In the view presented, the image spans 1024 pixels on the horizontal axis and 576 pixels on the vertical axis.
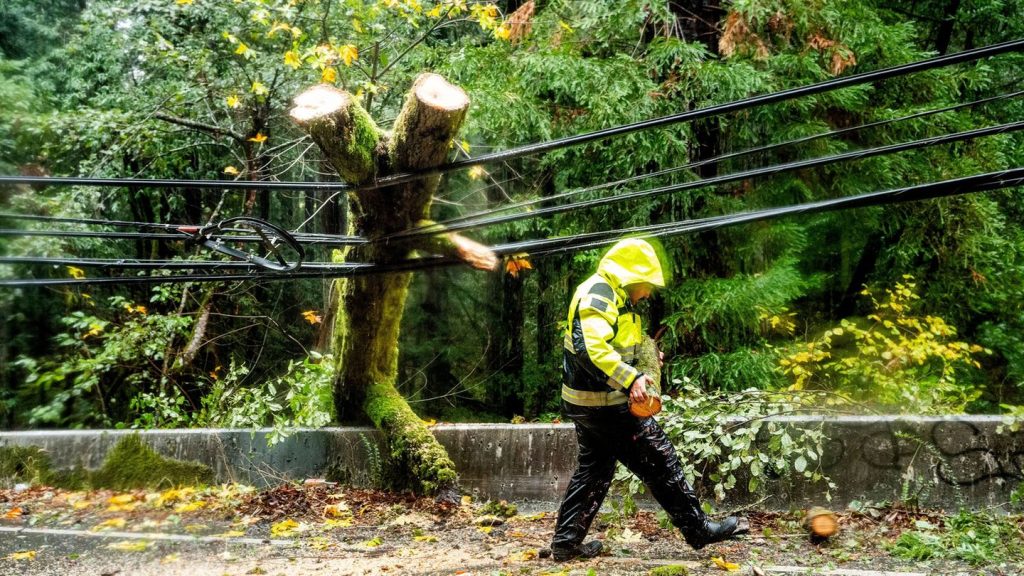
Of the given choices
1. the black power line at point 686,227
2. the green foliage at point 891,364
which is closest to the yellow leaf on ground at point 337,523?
the black power line at point 686,227

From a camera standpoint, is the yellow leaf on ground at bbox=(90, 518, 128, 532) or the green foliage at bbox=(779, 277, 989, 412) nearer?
the yellow leaf on ground at bbox=(90, 518, 128, 532)

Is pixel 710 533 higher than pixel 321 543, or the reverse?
pixel 710 533

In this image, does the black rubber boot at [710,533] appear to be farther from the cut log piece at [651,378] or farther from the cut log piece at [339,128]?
the cut log piece at [339,128]

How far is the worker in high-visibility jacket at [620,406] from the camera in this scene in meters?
4.59

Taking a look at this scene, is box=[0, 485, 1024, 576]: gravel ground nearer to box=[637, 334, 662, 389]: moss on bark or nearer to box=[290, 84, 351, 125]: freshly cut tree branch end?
box=[637, 334, 662, 389]: moss on bark

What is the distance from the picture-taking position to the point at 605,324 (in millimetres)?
4480


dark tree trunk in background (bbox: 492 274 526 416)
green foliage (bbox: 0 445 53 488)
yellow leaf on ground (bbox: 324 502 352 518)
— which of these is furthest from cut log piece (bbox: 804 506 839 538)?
dark tree trunk in background (bbox: 492 274 526 416)

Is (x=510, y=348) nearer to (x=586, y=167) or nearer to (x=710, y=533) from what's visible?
(x=586, y=167)

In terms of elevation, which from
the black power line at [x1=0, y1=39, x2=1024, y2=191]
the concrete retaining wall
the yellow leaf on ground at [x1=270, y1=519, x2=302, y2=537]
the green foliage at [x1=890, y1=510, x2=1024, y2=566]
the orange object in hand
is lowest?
the yellow leaf on ground at [x1=270, y1=519, x2=302, y2=537]

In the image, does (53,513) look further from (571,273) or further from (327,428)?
(571,273)

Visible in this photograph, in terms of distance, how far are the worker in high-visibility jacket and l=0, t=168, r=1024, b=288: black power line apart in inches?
16.8

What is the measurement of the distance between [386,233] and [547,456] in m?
2.47

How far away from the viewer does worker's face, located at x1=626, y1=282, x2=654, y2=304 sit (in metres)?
4.70

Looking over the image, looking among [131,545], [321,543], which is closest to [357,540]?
[321,543]
